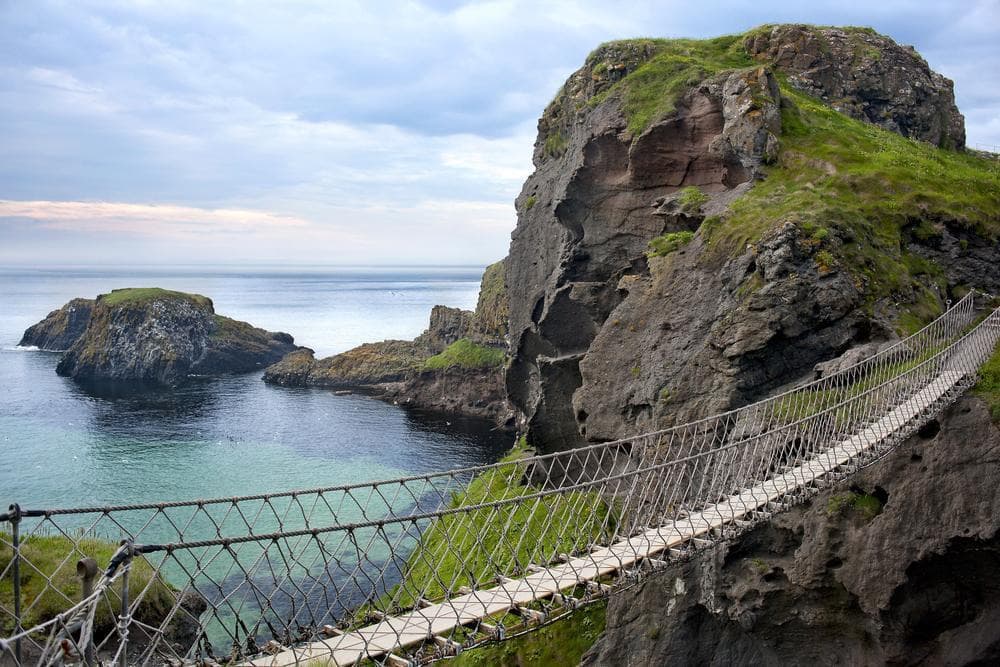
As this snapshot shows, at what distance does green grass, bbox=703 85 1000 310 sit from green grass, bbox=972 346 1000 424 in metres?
4.18

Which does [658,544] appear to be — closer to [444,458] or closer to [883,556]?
[883,556]

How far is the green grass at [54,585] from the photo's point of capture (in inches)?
558

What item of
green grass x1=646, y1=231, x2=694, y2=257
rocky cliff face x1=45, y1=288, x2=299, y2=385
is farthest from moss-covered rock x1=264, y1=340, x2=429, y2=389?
green grass x1=646, y1=231, x2=694, y2=257

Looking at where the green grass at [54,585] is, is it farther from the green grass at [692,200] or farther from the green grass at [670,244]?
the green grass at [692,200]

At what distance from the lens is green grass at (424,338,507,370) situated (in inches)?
2498

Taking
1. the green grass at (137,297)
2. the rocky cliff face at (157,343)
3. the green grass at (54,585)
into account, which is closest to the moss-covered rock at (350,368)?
the rocky cliff face at (157,343)

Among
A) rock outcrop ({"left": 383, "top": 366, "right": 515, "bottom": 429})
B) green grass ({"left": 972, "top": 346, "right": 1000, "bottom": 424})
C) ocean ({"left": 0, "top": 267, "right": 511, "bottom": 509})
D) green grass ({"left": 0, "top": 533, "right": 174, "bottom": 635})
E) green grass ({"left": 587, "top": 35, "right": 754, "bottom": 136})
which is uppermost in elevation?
green grass ({"left": 587, "top": 35, "right": 754, "bottom": 136})

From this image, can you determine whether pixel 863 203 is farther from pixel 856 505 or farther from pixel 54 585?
pixel 54 585

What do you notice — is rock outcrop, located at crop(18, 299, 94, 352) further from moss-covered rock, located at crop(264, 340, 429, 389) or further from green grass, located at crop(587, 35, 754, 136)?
green grass, located at crop(587, 35, 754, 136)

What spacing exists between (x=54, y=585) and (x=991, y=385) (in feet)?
55.6

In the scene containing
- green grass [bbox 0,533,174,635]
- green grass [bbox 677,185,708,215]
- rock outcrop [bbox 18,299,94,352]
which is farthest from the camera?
rock outcrop [bbox 18,299,94,352]

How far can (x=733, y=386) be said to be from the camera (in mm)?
18109

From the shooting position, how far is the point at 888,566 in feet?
44.6

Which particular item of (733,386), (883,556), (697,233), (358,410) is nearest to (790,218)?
(697,233)
